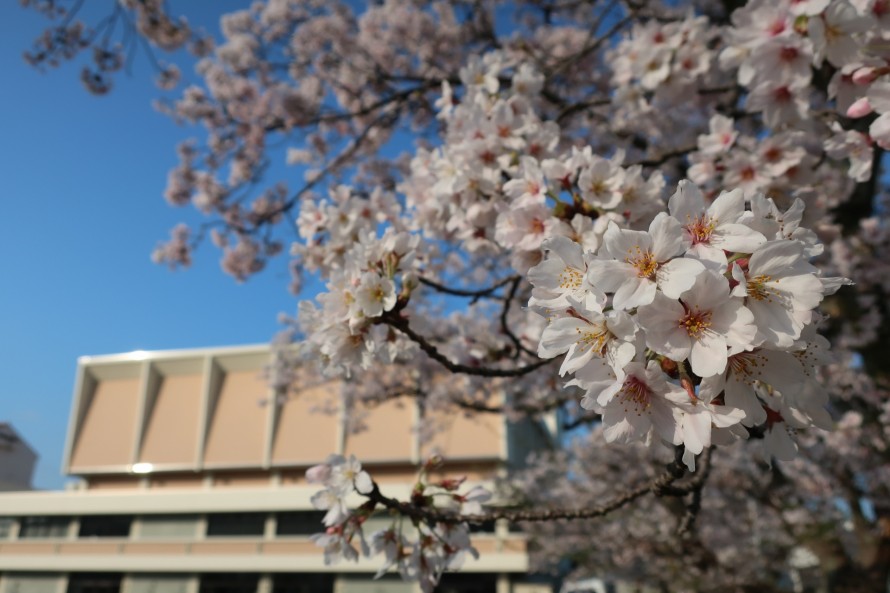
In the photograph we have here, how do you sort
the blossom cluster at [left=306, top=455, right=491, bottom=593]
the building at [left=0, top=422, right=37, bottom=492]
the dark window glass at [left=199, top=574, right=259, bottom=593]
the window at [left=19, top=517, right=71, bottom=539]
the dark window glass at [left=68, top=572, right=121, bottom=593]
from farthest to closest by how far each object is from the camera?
the building at [left=0, top=422, right=37, bottom=492] → the window at [left=19, top=517, right=71, bottom=539] → the dark window glass at [left=68, top=572, right=121, bottom=593] → the dark window glass at [left=199, top=574, right=259, bottom=593] → the blossom cluster at [left=306, top=455, right=491, bottom=593]

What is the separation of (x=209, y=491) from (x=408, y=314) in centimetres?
2446

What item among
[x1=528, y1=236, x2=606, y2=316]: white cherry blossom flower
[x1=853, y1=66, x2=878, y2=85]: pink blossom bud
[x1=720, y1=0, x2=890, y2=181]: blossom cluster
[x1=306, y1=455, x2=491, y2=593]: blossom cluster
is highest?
[x1=720, y1=0, x2=890, y2=181]: blossom cluster

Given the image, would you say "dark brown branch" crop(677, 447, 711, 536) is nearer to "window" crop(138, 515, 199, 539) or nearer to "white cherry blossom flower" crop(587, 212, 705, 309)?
"white cherry blossom flower" crop(587, 212, 705, 309)

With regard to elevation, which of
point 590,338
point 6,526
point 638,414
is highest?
point 6,526

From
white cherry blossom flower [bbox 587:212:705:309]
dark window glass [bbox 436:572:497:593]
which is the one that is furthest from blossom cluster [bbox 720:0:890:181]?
dark window glass [bbox 436:572:497:593]

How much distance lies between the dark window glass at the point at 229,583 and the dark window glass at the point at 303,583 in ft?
2.86

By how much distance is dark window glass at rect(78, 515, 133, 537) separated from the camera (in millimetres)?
23766

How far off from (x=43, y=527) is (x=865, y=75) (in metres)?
31.5

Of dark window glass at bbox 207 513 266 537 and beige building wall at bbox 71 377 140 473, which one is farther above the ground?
beige building wall at bbox 71 377 140 473

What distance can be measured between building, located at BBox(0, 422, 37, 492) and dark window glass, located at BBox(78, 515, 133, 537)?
1250 cm

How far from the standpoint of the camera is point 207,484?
25.3m

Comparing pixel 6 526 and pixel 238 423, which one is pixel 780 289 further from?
pixel 6 526

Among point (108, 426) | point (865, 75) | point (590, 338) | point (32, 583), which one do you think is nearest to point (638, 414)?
point (590, 338)

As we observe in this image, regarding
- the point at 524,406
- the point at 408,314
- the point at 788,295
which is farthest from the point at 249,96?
the point at 788,295
